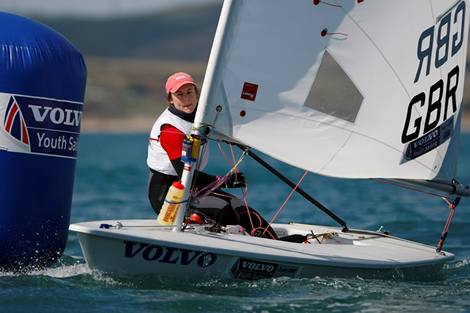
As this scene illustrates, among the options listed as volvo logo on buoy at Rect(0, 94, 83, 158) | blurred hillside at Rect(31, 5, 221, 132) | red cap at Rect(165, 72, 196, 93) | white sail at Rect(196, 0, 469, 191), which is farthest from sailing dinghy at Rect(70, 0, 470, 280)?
blurred hillside at Rect(31, 5, 221, 132)

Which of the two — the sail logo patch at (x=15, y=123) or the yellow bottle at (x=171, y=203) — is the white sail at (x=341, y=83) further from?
the sail logo patch at (x=15, y=123)

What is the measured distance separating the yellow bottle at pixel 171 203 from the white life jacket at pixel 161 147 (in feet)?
1.04

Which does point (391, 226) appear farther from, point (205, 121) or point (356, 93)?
point (205, 121)

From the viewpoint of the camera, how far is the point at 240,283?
3.98 metres

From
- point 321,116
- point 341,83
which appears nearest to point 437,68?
point 341,83

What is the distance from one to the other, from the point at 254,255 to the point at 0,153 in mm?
1559

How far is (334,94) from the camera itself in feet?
14.4

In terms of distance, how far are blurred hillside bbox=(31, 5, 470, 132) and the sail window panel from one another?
5801 cm

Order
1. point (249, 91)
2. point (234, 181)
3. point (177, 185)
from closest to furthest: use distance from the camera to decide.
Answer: point (177, 185), point (249, 91), point (234, 181)

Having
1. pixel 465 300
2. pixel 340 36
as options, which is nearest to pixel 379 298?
pixel 465 300

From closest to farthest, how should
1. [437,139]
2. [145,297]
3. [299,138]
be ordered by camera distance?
[145,297] → [299,138] → [437,139]

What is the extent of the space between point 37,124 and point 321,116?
1.76 meters

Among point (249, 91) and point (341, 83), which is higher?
point (341, 83)

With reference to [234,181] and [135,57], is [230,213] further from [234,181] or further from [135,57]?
[135,57]
